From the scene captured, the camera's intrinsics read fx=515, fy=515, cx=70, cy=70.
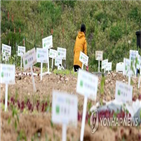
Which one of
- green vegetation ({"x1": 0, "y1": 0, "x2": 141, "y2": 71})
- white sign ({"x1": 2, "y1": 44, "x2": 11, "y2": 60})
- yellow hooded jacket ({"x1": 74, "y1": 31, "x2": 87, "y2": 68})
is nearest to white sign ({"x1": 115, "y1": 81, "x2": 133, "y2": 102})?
white sign ({"x1": 2, "y1": 44, "x2": 11, "y2": 60})

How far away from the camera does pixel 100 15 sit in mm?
26281

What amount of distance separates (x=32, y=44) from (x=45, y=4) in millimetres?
6974

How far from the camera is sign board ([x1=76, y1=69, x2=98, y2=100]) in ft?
16.0

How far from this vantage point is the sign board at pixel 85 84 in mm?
4883

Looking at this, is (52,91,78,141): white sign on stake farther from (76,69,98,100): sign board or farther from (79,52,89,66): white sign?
(79,52,89,66): white sign

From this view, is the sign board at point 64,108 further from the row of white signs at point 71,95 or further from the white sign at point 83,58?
the white sign at point 83,58

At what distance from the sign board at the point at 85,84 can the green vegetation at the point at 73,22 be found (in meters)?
15.9

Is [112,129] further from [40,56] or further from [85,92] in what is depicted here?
[40,56]

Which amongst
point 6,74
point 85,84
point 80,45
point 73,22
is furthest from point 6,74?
point 73,22

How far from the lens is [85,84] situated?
4918 millimetres

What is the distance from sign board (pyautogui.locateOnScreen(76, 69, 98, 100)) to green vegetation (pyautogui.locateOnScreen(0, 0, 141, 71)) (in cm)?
1594

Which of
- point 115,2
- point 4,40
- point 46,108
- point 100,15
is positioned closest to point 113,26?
point 100,15

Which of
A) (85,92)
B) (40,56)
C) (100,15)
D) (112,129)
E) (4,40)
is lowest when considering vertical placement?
(112,129)

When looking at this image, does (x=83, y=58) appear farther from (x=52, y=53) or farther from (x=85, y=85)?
(x=85, y=85)
